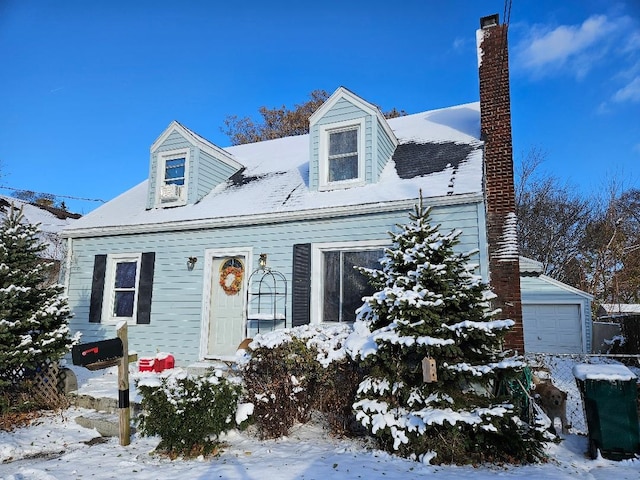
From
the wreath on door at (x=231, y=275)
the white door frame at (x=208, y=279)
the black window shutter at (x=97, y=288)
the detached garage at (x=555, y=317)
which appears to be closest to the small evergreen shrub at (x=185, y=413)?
the white door frame at (x=208, y=279)

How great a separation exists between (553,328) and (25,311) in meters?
14.9

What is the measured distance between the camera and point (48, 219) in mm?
22375

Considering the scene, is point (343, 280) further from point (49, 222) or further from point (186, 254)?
point (49, 222)

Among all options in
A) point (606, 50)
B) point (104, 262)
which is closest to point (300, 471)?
point (104, 262)

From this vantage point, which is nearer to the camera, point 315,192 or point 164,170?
point 315,192

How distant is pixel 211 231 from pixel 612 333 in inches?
550

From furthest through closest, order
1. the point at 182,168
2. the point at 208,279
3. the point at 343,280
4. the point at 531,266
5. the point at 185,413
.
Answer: the point at 531,266
the point at 182,168
the point at 208,279
the point at 343,280
the point at 185,413

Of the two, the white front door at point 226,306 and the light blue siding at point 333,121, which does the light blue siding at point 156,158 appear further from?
the light blue siding at point 333,121

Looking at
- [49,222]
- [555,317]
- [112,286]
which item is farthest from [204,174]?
[49,222]

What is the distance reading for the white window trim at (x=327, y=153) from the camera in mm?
8484

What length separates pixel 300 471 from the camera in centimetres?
401

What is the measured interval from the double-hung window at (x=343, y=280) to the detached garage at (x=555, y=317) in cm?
846

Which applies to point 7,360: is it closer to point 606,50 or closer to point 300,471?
point 300,471

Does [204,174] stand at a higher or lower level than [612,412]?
higher
